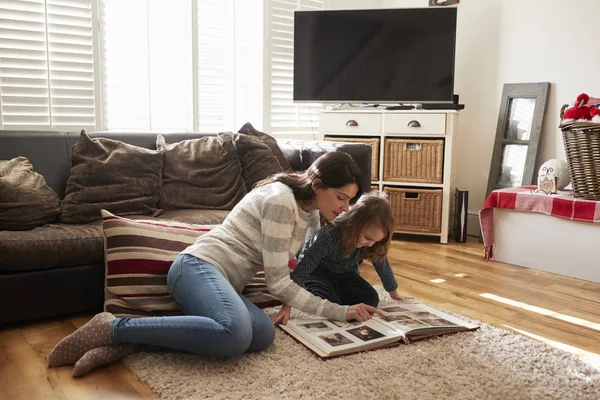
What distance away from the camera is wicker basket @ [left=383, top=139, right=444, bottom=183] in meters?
3.77

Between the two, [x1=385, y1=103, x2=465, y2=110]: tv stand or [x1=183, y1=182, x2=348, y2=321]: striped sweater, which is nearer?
[x1=183, y1=182, x2=348, y2=321]: striped sweater

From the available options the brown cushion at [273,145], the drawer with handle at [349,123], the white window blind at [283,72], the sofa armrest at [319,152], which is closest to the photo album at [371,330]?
the sofa armrest at [319,152]

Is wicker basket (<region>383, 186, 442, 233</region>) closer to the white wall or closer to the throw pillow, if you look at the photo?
the white wall

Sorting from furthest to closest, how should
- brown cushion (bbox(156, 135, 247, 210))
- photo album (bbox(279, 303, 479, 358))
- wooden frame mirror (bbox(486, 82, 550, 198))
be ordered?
wooden frame mirror (bbox(486, 82, 550, 198)), brown cushion (bbox(156, 135, 247, 210)), photo album (bbox(279, 303, 479, 358))

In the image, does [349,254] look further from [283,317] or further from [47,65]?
[47,65]

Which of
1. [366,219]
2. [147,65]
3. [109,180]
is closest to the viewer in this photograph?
[366,219]

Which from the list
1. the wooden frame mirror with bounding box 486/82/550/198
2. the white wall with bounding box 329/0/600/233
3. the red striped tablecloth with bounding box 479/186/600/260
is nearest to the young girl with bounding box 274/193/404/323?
the red striped tablecloth with bounding box 479/186/600/260

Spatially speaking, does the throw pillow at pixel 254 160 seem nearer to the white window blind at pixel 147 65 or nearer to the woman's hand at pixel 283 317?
the white window blind at pixel 147 65

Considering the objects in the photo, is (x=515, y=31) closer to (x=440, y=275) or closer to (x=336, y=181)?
(x=440, y=275)

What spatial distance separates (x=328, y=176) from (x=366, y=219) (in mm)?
217

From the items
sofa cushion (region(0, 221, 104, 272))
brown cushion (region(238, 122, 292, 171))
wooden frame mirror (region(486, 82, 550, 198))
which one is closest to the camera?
sofa cushion (region(0, 221, 104, 272))

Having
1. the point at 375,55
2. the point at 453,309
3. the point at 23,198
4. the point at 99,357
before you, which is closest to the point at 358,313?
the point at 453,309

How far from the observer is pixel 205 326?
1.72 metres

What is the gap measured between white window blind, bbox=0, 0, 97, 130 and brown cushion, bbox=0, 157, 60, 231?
0.70 m
